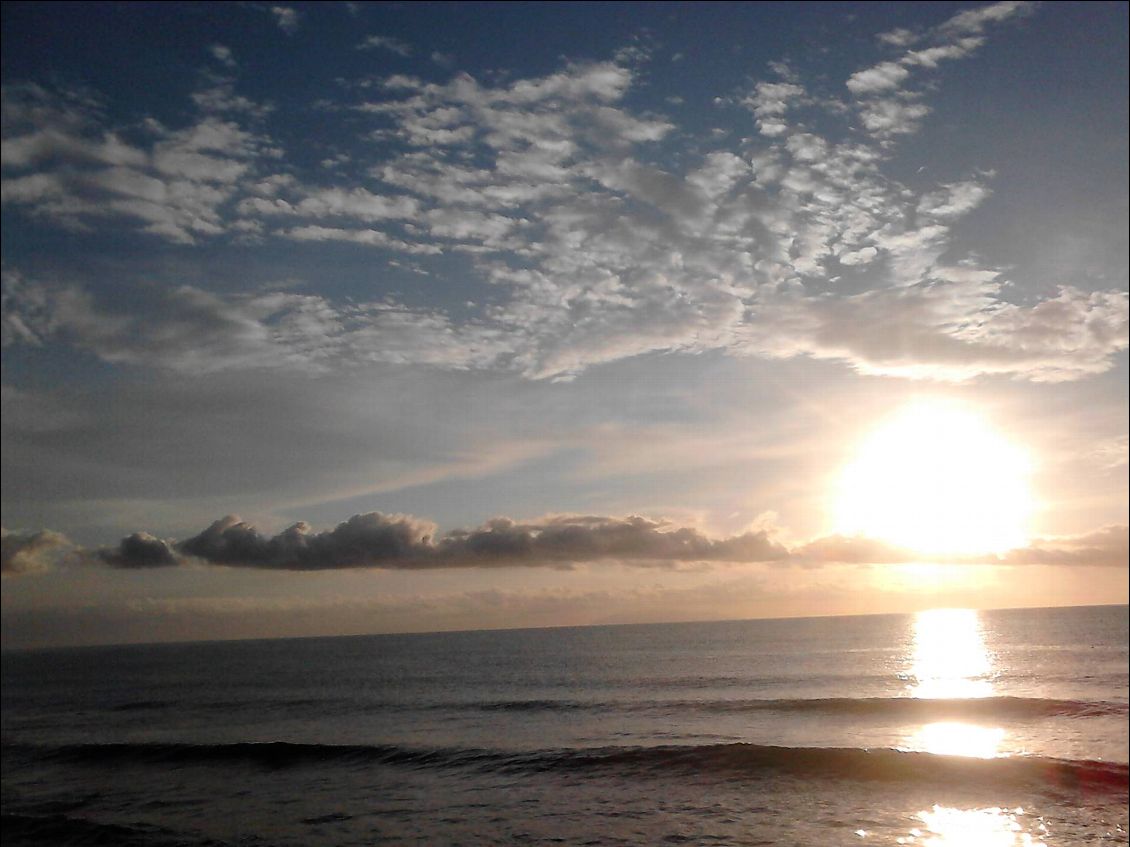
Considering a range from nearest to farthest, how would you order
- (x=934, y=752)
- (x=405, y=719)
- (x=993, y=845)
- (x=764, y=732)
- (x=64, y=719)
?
(x=993, y=845)
(x=934, y=752)
(x=764, y=732)
(x=405, y=719)
(x=64, y=719)

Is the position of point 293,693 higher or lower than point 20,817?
lower

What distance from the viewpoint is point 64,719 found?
206 feet

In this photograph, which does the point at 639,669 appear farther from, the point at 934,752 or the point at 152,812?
the point at 152,812

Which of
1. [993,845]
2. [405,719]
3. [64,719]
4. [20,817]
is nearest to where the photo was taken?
[993,845]

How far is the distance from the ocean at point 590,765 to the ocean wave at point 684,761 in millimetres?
184

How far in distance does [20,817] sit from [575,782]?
20.2m

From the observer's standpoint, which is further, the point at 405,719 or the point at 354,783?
the point at 405,719

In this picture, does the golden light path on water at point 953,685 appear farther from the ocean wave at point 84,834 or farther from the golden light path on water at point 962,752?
the ocean wave at point 84,834

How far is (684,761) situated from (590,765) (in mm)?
4182

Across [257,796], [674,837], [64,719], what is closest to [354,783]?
[257,796]

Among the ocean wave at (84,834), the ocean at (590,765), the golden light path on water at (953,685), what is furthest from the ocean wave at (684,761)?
the ocean wave at (84,834)

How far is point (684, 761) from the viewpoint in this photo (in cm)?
3438

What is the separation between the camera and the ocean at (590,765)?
2478 centimetres

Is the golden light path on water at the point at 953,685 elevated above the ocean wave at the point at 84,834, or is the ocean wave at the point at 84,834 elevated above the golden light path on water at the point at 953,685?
the ocean wave at the point at 84,834
